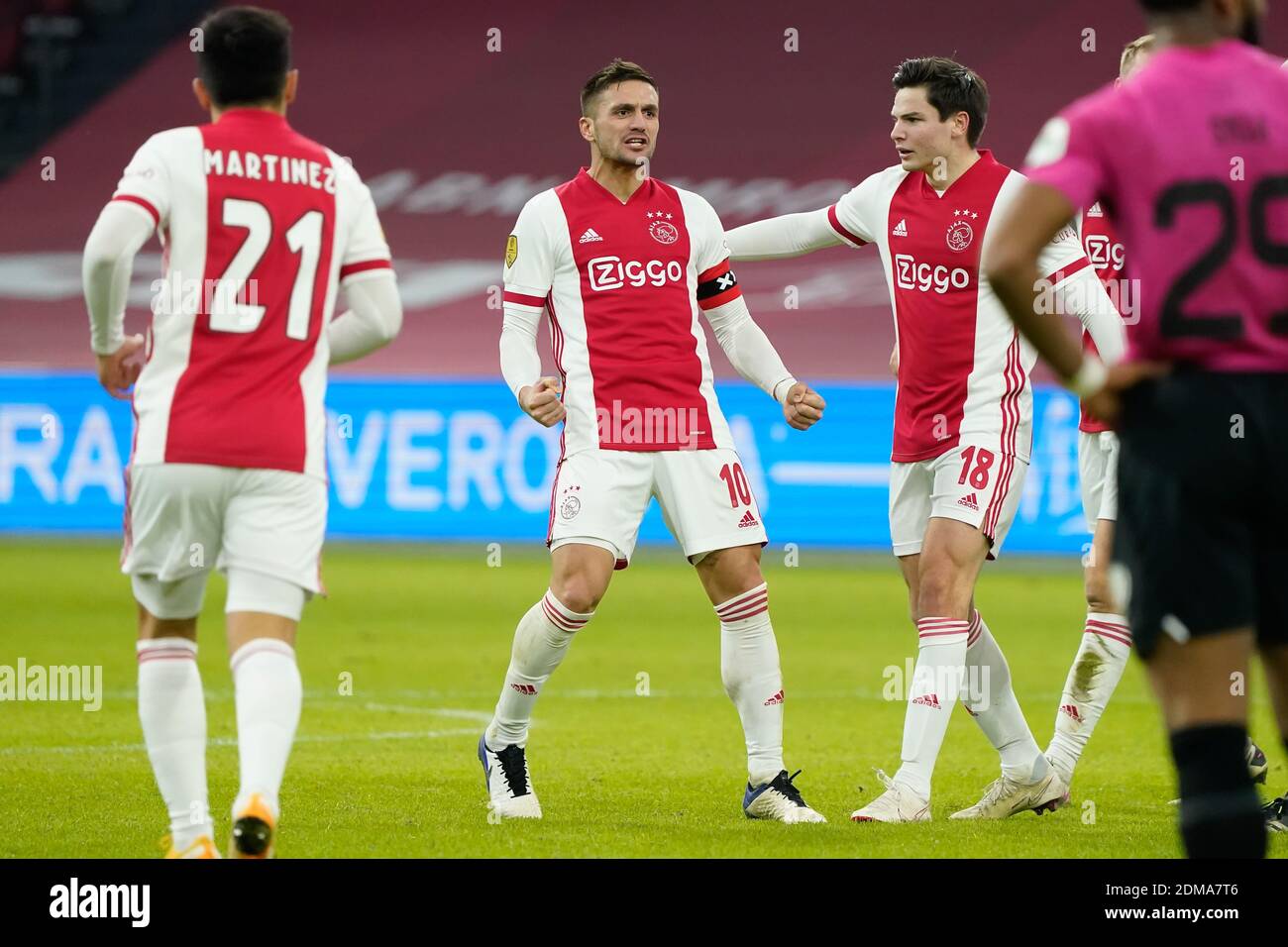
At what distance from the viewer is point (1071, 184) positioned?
129 inches

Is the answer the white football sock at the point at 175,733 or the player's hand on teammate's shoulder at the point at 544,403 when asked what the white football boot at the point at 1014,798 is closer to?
the player's hand on teammate's shoulder at the point at 544,403

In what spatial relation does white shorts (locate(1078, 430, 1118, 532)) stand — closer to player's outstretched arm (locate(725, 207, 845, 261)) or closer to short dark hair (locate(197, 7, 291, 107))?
player's outstretched arm (locate(725, 207, 845, 261))

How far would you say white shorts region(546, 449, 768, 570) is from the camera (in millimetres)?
6023

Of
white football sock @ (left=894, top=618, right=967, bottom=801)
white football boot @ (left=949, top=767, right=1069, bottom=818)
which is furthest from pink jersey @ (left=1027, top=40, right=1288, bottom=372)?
white football boot @ (left=949, top=767, right=1069, bottom=818)

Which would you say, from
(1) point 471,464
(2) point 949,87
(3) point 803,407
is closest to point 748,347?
(3) point 803,407

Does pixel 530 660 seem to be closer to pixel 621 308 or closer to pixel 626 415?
pixel 626 415

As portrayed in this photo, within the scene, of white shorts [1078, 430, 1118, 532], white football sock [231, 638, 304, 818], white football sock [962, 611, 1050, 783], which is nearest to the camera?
white football sock [231, 638, 304, 818]

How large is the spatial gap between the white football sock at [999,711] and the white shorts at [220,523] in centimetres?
271

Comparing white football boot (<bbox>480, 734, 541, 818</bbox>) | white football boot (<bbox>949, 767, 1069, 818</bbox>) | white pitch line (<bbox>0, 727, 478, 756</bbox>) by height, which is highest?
white pitch line (<bbox>0, 727, 478, 756</bbox>)

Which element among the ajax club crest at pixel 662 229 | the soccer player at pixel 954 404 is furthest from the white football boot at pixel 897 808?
the ajax club crest at pixel 662 229

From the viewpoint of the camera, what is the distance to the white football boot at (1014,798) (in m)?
6.09

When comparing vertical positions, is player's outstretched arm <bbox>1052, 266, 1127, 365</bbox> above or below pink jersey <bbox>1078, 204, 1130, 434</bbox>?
below

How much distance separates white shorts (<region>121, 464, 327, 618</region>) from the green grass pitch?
110cm

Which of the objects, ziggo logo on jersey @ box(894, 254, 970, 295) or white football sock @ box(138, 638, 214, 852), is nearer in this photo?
white football sock @ box(138, 638, 214, 852)
